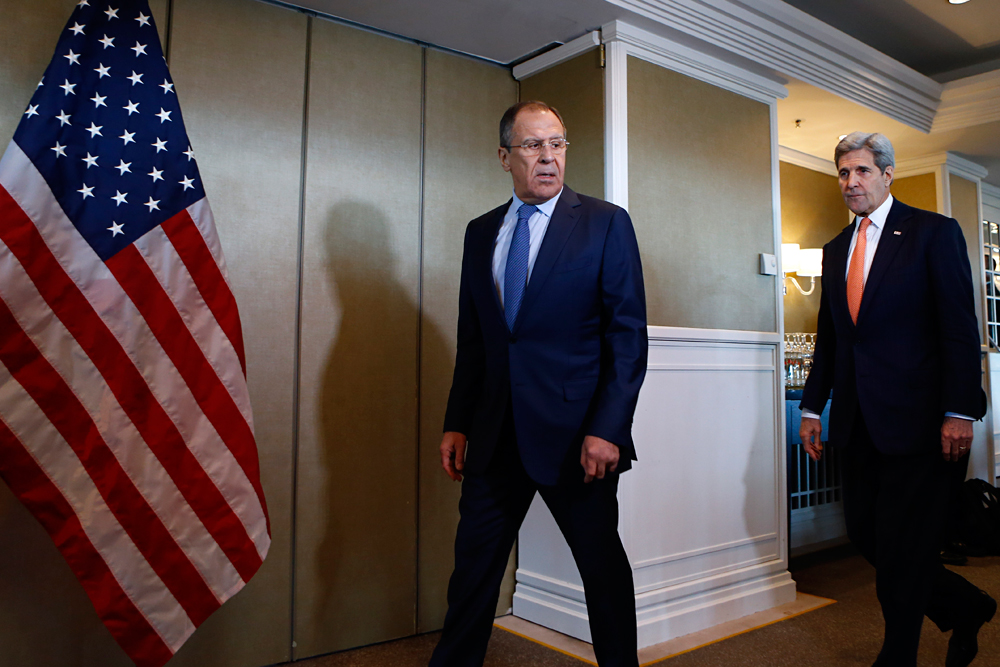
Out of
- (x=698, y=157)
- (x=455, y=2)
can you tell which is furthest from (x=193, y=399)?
(x=698, y=157)

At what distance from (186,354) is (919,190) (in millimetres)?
4750

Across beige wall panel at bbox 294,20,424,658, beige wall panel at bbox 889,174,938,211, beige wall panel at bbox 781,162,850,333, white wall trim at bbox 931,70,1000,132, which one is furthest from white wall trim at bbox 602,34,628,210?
beige wall panel at bbox 889,174,938,211

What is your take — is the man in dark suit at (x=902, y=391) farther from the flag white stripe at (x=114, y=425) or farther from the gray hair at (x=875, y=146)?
the flag white stripe at (x=114, y=425)

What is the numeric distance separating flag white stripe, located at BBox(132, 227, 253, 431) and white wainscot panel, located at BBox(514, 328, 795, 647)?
132 cm

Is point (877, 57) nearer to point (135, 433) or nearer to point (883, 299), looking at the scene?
point (883, 299)

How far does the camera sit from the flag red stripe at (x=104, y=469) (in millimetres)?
1792

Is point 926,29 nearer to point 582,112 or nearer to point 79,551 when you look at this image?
point 582,112

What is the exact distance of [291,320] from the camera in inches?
98.6

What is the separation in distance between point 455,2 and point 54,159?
1395 millimetres

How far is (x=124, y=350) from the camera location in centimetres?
192

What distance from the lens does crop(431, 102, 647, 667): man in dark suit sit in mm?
1723

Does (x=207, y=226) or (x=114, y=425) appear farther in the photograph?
(x=207, y=226)

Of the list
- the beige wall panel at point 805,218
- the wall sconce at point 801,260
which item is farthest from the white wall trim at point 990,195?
the wall sconce at point 801,260

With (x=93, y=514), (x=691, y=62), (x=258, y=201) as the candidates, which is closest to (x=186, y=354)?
(x=93, y=514)
